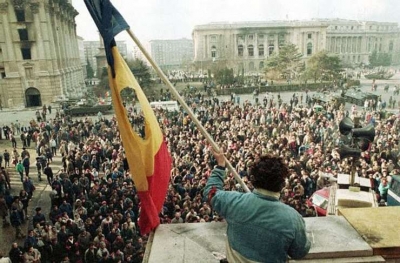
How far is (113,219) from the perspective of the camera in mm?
8875

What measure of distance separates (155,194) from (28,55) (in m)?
40.7

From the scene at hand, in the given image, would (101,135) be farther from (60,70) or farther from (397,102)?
(397,102)

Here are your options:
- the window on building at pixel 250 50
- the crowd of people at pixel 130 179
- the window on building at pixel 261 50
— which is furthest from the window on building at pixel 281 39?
the crowd of people at pixel 130 179

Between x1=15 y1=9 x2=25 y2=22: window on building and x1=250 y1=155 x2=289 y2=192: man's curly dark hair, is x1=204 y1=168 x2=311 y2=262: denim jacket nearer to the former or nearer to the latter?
x1=250 y1=155 x2=289 y2=192: man's curly dark hair

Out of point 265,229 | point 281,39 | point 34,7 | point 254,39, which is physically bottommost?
point 265,229

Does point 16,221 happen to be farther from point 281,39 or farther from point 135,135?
point 281,39

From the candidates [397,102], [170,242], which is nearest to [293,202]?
[170,242]

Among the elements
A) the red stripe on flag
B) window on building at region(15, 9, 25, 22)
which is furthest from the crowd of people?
window on building at region(15, 9, 25, 22)

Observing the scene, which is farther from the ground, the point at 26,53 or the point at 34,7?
the point at 34,7

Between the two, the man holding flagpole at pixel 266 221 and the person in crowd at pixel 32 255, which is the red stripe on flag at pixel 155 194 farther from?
the person in crowd at pixel 32 255

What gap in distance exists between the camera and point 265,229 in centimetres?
206

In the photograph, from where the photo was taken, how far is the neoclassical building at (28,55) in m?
37.9

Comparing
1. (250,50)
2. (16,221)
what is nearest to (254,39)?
(250,50)

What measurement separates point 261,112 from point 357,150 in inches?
810
